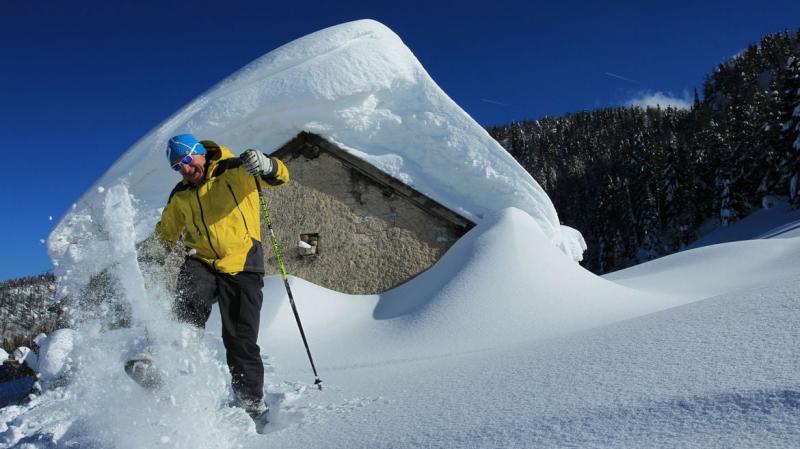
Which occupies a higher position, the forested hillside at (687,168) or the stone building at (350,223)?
the forested hillside at (687,168)

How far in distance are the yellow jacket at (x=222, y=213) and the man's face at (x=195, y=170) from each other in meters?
0.04

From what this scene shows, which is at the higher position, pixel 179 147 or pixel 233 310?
pixel 179 147

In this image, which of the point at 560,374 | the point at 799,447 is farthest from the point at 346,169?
the point at 799,447

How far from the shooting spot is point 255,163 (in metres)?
3.10

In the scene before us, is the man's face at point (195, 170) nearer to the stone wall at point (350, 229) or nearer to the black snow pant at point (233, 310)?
the black snow pant at point (233, 310)

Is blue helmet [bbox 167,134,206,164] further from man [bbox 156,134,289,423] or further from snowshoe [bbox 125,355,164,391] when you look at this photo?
snowshoe [bbox 125,355,164,391]

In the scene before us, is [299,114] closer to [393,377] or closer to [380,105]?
[380,105]

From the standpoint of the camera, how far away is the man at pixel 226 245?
3135 millimetres

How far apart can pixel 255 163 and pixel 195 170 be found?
20.0 inches

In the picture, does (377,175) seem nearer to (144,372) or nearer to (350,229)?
(350,229)

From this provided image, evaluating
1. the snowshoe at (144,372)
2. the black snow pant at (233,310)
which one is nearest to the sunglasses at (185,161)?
the black snow pant at (233,310)

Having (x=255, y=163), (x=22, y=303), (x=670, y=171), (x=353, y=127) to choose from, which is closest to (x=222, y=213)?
(x=255, y=163)

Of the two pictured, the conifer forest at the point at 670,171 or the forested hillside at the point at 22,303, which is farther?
→ the forested hillside at the point at 22,303

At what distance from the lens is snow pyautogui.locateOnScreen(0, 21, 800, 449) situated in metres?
1.80
